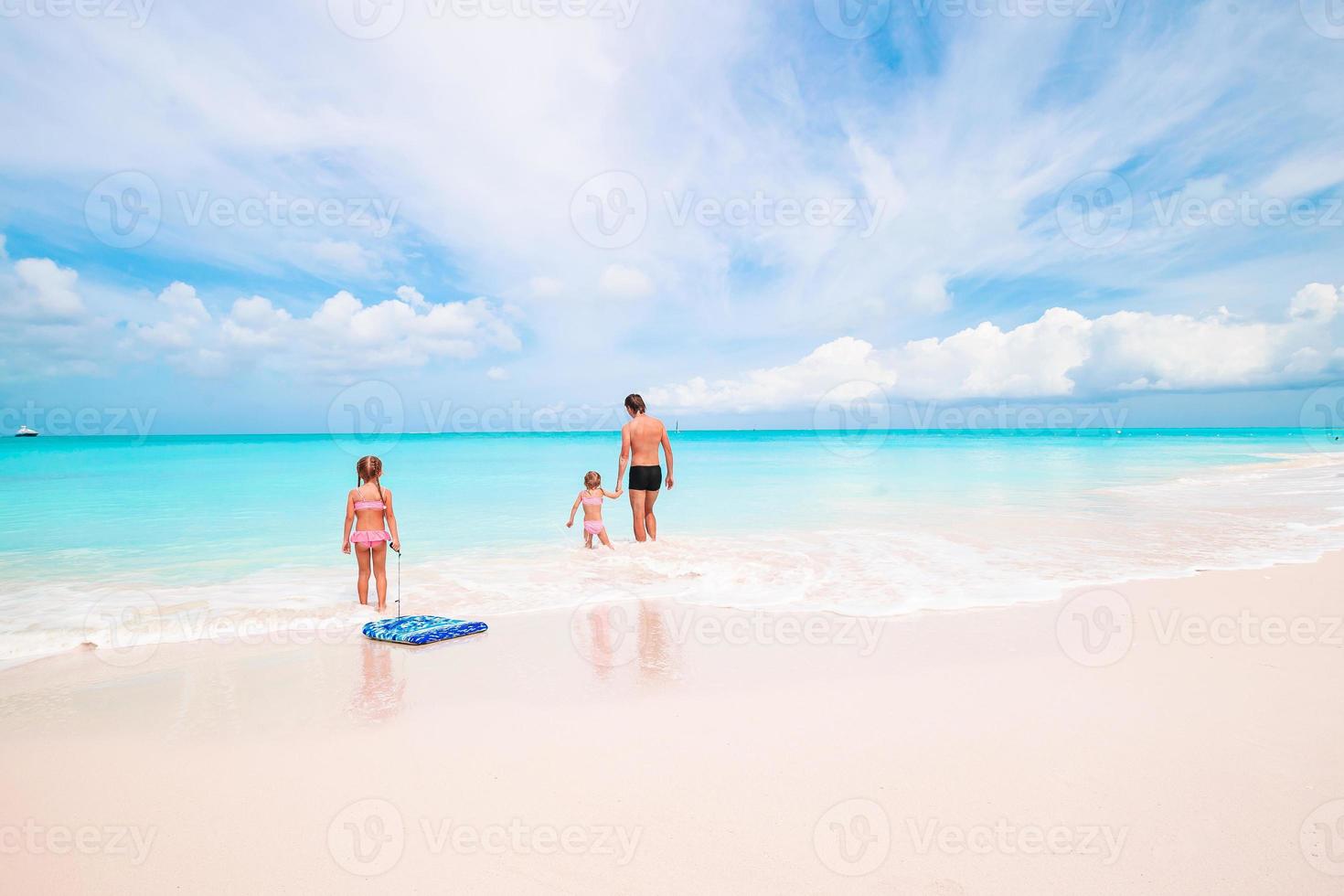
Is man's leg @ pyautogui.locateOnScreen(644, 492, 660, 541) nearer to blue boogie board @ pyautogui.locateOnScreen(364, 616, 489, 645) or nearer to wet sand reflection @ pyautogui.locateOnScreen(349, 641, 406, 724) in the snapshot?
blue boogie board @ pyautogui.locateOnScreen(364, 616, 489, 645)

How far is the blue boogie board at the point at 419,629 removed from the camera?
534 centimetres

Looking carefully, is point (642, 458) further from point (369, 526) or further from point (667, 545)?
point (369, 526)

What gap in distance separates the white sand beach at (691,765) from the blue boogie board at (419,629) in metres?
0.18

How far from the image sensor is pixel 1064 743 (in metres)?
3.48

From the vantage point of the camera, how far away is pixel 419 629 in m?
5.46

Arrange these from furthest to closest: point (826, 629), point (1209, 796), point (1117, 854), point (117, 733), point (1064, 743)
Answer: point (826, 629) < point (117, 733) < point (1064, 743) < point (1209, 796) < point (1117, 854)

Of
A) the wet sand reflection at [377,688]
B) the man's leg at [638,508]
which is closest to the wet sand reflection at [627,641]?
the wet sand reflection at [377,688]

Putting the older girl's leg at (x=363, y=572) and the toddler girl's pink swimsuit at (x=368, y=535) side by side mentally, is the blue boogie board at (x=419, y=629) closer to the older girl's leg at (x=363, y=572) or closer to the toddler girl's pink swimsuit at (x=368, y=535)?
the older girl's leg at (x=363, y=572)

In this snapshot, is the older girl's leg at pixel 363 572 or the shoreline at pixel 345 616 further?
the older girl's leg at pixel 363 572

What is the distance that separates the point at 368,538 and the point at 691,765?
191 inches

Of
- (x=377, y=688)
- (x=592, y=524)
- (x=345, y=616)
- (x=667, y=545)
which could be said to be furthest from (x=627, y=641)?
(x=667, y=545)

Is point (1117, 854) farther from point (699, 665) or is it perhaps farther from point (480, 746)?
point (480, 746)

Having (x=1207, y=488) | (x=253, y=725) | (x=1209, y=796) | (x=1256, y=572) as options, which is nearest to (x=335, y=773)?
(x=253, y=725)

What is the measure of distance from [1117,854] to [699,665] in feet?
8.60
